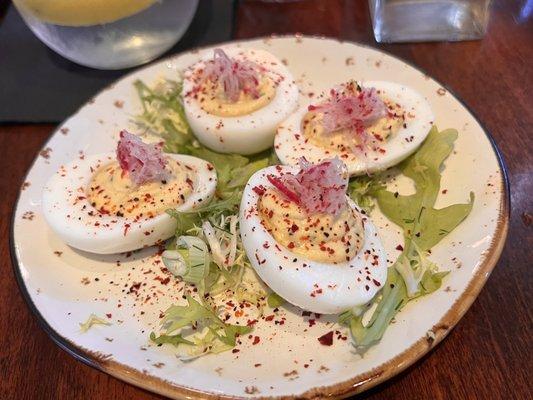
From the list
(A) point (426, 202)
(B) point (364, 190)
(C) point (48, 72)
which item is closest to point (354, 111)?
(B) point (364, 190)

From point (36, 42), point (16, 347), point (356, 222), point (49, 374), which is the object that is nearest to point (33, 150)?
point (36, 42)

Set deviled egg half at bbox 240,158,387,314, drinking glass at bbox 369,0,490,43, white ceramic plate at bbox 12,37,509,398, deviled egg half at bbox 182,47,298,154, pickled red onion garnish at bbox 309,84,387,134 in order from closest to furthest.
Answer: white ceramic plate at bbox 12,37,509,398
deviled egg half at bbox 240,158,387,314
pickled red onion garnish at bbox 309,84,387,134
deviled egg half at bbox 182,47,298,154
drinking glass at bbox 369,0,490,43

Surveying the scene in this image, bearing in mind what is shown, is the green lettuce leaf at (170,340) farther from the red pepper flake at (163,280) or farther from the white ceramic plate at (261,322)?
the red pepper flake at (163,280)

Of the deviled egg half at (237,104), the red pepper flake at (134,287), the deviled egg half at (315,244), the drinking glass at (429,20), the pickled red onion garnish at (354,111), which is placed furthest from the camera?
the drinking glass at (429,20)

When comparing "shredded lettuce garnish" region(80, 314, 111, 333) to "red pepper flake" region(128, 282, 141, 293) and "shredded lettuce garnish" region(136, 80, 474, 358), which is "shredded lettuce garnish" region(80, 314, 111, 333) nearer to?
"shredded lettuce garnish" region(136, 80, 474, 358)

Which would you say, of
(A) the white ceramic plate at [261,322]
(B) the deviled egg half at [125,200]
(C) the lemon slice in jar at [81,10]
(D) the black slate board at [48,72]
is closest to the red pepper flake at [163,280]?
(A) the white ceramic plate at [261,322]

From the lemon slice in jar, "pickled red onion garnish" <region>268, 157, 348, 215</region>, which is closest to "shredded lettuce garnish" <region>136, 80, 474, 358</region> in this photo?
"pickled red onion garnish" <region>268, 157, 348, 215</region>

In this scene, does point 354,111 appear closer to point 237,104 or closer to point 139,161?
point 237,104
